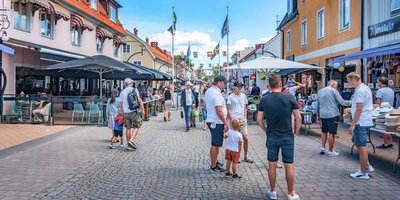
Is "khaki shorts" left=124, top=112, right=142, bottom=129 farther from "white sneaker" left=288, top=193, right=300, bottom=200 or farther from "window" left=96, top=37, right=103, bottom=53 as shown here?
"window" left=96, top=37, right=103, bottom=53

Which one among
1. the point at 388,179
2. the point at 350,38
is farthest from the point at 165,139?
the point at 350,38

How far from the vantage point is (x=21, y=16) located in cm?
1795

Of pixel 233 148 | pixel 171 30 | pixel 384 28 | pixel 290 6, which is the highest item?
pixel 290 6

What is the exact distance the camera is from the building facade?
17.3 meters

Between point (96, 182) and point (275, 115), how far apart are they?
3.20 meters

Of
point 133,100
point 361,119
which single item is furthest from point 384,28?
point 133,100

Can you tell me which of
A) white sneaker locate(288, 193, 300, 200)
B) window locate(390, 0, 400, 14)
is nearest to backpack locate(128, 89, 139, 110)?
white sneaker locate(288, 193, 300, 200)

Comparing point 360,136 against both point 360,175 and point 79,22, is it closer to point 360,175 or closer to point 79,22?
point 360,175

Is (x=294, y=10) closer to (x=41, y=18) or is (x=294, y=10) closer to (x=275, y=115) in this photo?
(x=41, y=18)

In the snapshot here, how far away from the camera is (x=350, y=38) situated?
55.7 ft

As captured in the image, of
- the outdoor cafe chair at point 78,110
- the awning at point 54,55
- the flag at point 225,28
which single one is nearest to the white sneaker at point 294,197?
the outdoor cafe chair at point 78,110

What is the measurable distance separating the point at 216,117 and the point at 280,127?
1967 mm

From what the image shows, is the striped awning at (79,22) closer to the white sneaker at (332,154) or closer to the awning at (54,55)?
the awning at (54,55)

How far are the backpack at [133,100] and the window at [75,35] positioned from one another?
48.0 feet
